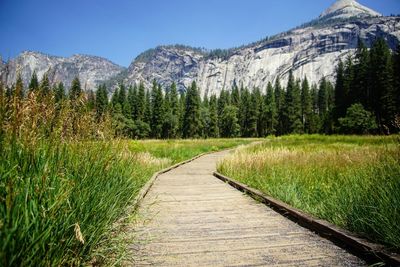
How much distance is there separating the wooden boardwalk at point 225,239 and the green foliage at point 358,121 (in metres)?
45.9

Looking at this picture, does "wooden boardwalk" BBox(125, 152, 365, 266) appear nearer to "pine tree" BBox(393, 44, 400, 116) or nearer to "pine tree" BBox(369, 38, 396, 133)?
"pine tree" BBox(369, 38, 396, 133)

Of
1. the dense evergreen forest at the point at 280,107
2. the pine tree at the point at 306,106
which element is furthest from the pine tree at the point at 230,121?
the pine tree at the point at 306,106

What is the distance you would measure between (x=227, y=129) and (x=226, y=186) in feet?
247

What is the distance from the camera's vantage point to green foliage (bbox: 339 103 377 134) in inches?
1785

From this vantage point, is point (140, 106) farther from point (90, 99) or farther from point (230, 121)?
point (90, 99)

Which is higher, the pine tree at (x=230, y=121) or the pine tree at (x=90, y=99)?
the pine tree at (x=230, y=121)

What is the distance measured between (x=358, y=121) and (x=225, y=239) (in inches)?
1901

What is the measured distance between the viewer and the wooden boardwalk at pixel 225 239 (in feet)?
9.34

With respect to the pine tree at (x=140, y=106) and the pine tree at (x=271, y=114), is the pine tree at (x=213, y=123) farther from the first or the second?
Answer: the pine tree at (x=140, y=106)

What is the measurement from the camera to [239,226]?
4098 mm

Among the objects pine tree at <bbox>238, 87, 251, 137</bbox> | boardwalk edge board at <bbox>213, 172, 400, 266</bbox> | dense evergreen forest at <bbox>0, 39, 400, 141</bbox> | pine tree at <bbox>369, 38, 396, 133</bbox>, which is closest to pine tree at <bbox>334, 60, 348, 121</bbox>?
dense evergreen forest at <bbox>0, 39, 400, 141</bbox>

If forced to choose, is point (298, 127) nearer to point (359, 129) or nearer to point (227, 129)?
point (227, 129)

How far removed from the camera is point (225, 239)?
3539 mm

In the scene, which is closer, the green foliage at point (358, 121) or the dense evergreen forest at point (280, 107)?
the green foliage at point (358, 121)
